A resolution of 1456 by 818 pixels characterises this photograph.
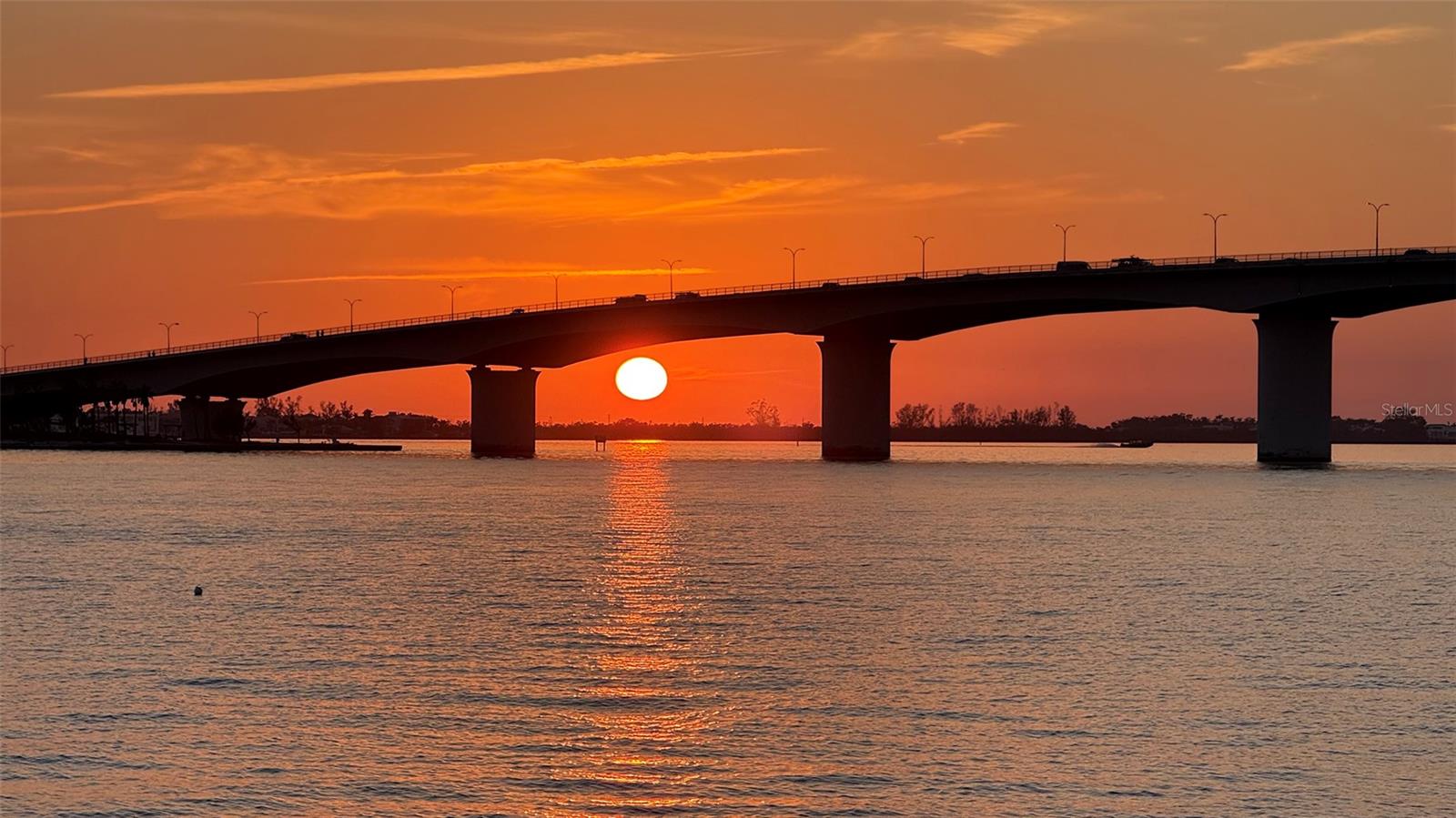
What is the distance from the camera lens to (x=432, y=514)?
91.6 m

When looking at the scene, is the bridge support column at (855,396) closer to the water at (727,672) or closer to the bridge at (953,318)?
the bridge at (953,318)

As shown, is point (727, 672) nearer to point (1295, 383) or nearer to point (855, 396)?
point (1295, 383)

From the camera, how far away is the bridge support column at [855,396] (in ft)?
552

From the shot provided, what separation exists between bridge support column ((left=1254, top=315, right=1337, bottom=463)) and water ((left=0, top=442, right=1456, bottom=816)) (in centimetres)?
6967

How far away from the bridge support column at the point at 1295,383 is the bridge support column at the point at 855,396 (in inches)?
1474

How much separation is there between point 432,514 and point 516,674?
58644 mm

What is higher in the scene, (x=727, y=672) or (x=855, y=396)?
(x=855, y=396)

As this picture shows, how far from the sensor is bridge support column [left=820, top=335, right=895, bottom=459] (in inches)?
6624

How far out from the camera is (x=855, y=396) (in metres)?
171

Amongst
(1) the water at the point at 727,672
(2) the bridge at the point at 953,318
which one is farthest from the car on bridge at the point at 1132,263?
(1) the water at the point at 727,672

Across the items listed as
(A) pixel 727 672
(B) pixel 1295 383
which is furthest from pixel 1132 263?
(A) pixel 727 672

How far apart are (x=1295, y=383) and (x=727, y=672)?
122 metres

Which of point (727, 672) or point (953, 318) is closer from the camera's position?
point (727, 672)

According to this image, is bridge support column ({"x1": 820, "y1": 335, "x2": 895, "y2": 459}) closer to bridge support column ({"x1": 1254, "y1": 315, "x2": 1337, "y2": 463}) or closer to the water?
bridge support column ({"x1": 1254, "y1": 315, "x2": 1337, "y2": 463})
